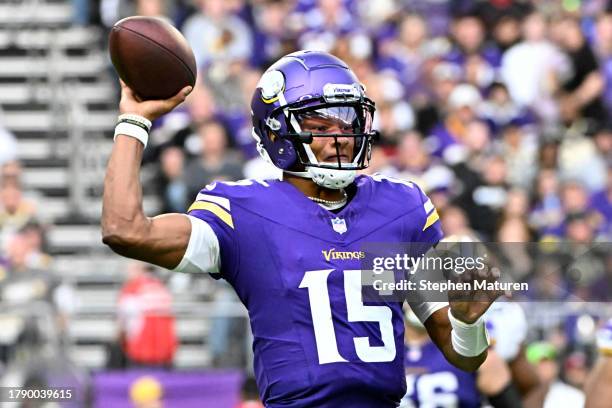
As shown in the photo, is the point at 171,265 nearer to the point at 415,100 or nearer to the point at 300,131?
the point at 300,131

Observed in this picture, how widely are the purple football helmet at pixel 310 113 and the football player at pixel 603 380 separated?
1341 mm

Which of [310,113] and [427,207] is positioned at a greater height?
[310,113]

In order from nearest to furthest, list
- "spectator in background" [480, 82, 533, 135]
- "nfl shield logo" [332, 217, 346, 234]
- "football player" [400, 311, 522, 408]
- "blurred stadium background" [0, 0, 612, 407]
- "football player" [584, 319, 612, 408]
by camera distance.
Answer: "nfl shield logo" [332, 217, 346, 234] < "football player" [584, 319, 612, 408] < "football player" [400, 311, 522, 408] < "blurred stadium background" [0, 0, 612, 407] < "spectator in background" [480, 82, 533, 135]

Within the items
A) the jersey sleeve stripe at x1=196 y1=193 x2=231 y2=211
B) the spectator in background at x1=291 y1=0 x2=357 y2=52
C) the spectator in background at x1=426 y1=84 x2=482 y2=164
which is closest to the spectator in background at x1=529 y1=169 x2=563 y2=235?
the spectator in background at x1=426 y1=84 x2=482 y2=164

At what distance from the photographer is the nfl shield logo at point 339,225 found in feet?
14.2

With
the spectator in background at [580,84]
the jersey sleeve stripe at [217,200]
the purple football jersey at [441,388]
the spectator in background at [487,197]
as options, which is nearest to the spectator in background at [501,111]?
the spectator in background at [580,84]

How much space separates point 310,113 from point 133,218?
0.77 m

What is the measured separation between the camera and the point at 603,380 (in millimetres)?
5109

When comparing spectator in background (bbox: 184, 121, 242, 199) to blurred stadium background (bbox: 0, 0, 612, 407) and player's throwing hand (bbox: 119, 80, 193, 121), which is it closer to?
blurred stadium background (bbox: 0, 0, 612, 407)

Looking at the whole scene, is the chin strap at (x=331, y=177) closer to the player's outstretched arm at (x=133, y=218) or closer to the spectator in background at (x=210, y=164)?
the player's outstretched arm at (x=133, y=218)

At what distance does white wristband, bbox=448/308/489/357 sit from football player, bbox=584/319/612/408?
2.89 ft

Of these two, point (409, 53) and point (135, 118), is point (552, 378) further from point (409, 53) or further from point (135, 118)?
Answer: point (409, 53)

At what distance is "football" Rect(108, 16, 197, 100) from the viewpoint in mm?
4215

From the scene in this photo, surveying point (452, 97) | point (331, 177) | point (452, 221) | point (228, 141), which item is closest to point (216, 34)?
point (228, 141)
